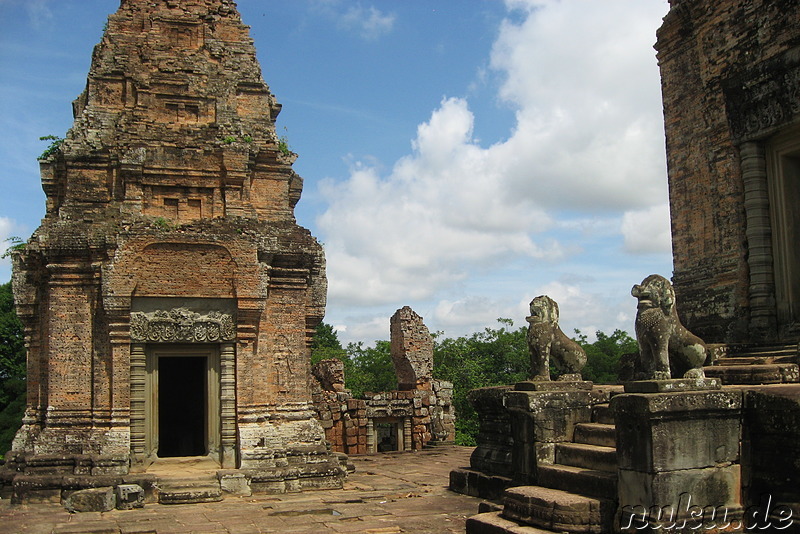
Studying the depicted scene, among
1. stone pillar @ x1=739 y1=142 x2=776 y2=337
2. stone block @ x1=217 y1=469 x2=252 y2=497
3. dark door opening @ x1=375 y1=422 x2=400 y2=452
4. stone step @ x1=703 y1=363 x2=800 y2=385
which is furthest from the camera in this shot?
dark door opening @ x1=375 y1=422 x2=400 y2=452

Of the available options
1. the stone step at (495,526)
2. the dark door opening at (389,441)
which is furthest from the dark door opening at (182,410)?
the stone step at (495,526)

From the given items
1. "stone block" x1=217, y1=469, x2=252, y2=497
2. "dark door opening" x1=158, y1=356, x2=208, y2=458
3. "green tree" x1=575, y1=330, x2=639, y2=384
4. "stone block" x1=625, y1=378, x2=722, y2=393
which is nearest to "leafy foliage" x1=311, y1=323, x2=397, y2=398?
"green tree" x1=575, y1=330, x2=639, y2=384

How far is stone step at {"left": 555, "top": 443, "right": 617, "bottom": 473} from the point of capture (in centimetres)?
760

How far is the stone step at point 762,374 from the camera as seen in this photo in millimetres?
8141

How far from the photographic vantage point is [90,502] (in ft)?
35.7

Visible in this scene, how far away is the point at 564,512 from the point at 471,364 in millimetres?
28538

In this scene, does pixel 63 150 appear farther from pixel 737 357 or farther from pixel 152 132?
pixel 737 357

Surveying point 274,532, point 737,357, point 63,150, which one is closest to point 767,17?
point 737,357

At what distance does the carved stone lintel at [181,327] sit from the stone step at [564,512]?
264 inches

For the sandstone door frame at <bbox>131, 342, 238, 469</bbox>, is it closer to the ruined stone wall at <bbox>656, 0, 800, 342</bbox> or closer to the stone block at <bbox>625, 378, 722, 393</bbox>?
the ruined stone wall at <bbox>656, 0, 800, 342</bbox>

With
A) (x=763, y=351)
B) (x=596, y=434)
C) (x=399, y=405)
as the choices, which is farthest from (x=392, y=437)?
(x=596, y=434)

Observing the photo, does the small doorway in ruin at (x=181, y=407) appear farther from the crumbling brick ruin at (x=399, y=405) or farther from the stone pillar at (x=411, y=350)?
the stone pillar at (x=411, y=350)

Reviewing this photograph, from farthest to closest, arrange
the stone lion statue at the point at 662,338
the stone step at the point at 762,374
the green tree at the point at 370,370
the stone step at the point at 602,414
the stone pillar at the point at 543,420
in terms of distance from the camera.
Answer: the green tree at the point at 370,370 < the stone pillar at the point at 543,420 < the stone step at the point at 602,414 < the stone step at the point at 762,374 < the stone lion statue at the point at 662,338

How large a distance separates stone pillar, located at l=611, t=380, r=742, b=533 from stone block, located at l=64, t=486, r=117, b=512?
724 centimetres
